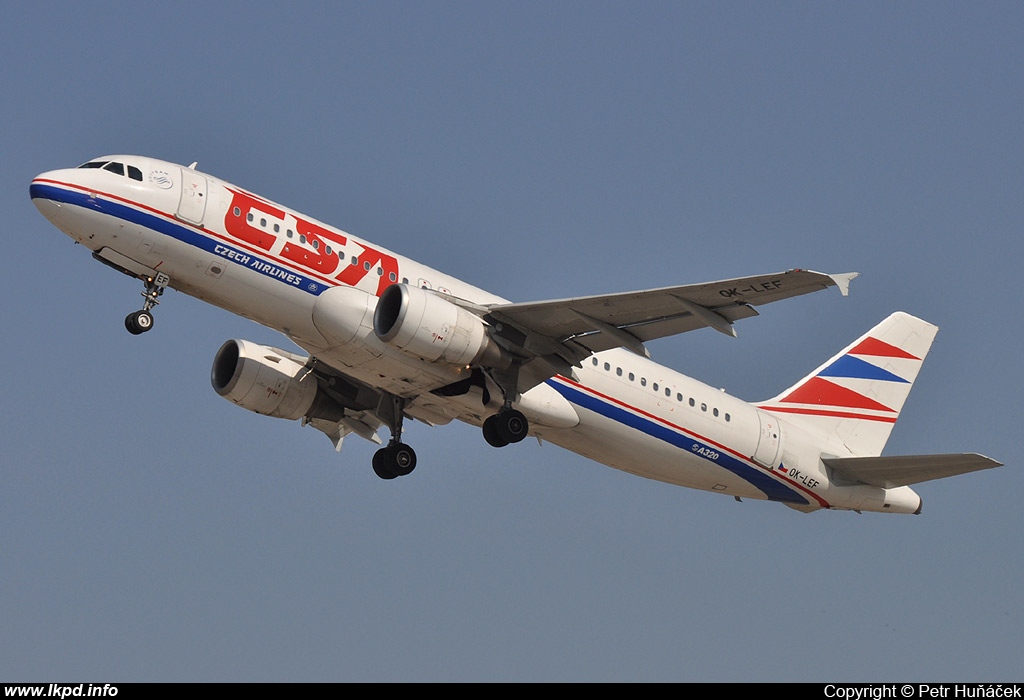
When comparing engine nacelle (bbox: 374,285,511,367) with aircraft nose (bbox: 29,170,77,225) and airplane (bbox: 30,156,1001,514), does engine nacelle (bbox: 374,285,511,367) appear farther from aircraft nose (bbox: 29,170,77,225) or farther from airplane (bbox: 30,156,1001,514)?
aircraft nose (bbox: 29,170,77,225)

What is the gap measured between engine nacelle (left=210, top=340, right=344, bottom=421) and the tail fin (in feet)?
38.0

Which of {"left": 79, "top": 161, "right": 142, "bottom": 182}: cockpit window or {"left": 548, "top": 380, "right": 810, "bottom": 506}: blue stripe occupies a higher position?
{"left": 79, "top": 161, "right": 142, "bottom": 182}: cockpit window

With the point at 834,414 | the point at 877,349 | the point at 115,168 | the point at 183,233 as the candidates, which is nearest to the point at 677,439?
the point at 834,414

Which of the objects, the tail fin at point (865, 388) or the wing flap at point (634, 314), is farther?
the tail fin at point (865, 388)

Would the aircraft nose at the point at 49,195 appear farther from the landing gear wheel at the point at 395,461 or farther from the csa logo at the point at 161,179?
the landing gear wheel at the point at 395,461

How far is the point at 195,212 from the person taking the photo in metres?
28.3

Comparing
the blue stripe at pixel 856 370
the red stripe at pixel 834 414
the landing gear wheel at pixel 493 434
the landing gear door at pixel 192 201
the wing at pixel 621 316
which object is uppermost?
the blue stripe at pixel 856 370

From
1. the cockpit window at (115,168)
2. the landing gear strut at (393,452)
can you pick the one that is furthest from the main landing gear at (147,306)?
the landing gear strut at (393,452)

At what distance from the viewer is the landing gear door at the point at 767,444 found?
1329 inches

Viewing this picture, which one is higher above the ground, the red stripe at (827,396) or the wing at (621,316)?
the red stripe at (827,396)

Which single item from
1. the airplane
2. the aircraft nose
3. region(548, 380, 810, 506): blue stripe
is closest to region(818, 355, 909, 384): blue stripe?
the airplane

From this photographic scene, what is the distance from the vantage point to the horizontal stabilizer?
→ 31328 mm

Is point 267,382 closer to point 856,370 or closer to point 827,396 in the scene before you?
point 827,396
